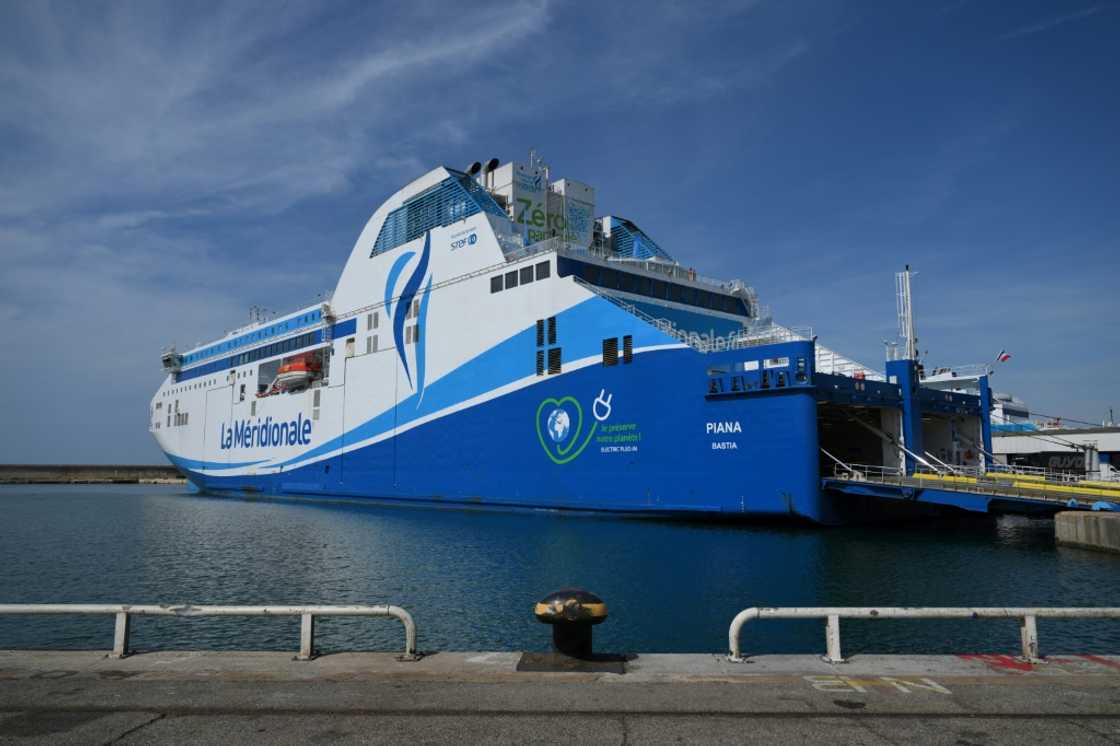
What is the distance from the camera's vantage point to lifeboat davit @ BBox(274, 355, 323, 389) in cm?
4562

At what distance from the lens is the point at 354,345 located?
41.8m

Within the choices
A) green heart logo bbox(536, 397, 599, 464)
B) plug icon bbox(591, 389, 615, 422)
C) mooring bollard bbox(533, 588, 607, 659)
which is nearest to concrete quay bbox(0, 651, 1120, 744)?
mooring bollard bbox(533, 588, 607, 659)

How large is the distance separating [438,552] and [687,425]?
1016 centimetres

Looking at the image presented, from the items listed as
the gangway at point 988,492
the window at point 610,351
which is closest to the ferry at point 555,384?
the window at point 610,351

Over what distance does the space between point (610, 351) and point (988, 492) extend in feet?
44.5

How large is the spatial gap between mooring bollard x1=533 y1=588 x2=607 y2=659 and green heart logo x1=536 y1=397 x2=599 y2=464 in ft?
68.6

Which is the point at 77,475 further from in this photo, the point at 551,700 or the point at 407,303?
the point at 551,700

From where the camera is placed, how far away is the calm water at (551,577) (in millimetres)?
11914

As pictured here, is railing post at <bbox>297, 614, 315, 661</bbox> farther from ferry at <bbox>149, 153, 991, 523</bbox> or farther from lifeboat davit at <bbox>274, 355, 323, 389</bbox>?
lifeboat davit at <bbox>274, 355, 323, 389</bbox>

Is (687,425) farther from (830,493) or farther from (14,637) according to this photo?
(14,637)

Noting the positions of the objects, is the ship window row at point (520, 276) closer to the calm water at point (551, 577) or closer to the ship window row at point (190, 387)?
the calm water at point (551, 577)

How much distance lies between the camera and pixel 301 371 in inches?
1796

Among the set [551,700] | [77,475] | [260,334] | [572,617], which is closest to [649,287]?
[572,617]

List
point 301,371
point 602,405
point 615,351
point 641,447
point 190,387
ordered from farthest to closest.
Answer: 1. point 190,387
2. point 301,371
3. point 602,405
4. point 615,351
5. point 641,447
